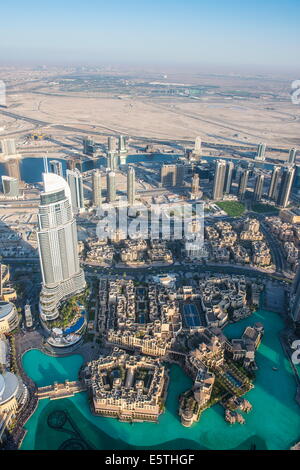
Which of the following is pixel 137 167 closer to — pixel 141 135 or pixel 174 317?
pixel 141 135

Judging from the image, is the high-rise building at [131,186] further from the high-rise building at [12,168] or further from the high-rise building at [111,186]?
the high-rise building at [12,168]

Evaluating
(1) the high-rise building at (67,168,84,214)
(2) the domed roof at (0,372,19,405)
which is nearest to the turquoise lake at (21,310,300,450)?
(2) the domed roof at (0,372,19,405)

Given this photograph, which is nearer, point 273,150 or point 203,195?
point 203,195

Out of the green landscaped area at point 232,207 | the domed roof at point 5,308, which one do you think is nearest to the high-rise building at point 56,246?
the domed roof at point 5,308

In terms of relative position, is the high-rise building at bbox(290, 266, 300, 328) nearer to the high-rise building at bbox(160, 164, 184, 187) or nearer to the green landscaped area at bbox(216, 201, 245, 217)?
the green landscaped area at bbox(216, 201, 245, 217)
